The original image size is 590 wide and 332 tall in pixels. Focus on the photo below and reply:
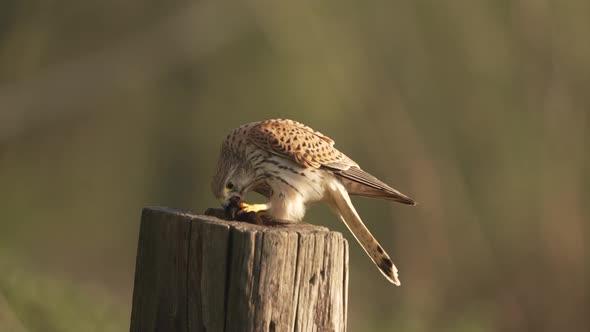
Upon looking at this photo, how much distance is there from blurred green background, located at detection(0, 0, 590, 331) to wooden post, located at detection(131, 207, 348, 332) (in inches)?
226

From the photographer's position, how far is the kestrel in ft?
13.4

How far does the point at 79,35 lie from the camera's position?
1215 centimetres

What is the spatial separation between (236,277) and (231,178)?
1.63 meters

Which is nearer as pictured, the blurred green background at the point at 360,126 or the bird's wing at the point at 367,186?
the bird's wing at the point at 367,186

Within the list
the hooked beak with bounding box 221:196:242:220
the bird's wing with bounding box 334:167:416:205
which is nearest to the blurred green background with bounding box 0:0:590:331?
the bird's wing with bounding box 334:167:416:205

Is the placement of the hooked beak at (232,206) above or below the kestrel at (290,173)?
below

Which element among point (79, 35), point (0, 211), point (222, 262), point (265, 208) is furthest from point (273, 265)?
point (79, 35)

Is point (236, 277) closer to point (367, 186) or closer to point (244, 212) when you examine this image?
point (244, 212)

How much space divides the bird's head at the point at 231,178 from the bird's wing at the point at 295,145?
0.14m

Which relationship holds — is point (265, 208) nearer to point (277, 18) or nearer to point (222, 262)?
point (222, 262)

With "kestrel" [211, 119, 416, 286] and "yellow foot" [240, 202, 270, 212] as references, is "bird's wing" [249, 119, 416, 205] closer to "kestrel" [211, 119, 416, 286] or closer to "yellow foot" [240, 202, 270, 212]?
"kestrel" [211, 119, 416, 286]

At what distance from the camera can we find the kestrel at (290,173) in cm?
408

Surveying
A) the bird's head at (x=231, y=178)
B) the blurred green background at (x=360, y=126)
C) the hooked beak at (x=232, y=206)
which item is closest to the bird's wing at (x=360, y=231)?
the bird's head at (x=231, y=178)

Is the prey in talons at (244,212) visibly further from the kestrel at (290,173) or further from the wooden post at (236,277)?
the wooden post at (236,277)
